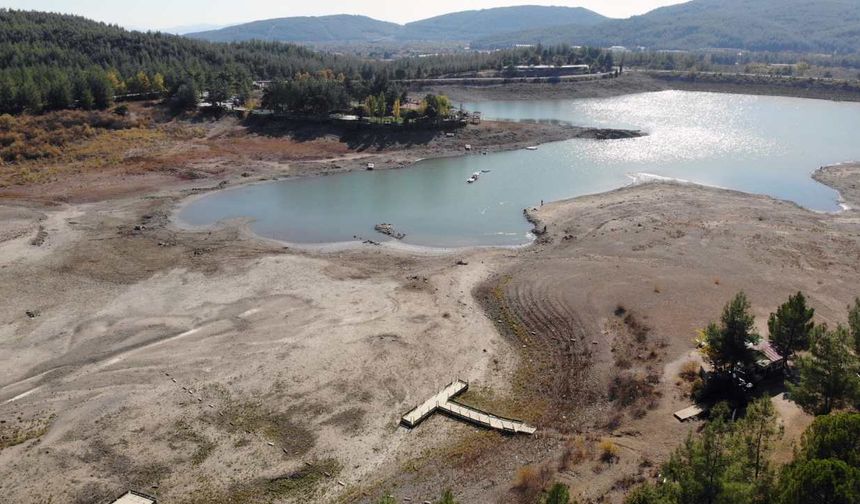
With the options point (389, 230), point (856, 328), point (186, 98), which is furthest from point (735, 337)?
point (186, 98)

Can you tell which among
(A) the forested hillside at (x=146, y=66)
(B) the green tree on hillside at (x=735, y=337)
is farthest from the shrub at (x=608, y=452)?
(A) the forested hillside at (x=146, y=66)

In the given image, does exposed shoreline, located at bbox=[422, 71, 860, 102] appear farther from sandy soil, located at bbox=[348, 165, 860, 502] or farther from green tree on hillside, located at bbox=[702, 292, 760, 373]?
green tree on hillside, located at bbox=[702, 292, 760, 373]

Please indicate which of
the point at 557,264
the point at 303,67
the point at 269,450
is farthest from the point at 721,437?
the point at 303,67

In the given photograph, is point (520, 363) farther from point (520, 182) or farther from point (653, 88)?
point (653, 88)

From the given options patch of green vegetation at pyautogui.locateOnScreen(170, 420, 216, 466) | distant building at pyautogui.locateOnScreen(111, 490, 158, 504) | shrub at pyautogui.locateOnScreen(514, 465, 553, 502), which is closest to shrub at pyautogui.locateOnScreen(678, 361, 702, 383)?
shrub at pyautogui.locateOnScreen(514, 465, 553, 502)

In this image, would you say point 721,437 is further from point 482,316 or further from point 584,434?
point 482,316

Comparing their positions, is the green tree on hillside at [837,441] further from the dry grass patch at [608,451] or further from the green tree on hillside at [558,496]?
the green tree on hillside at [558,496]

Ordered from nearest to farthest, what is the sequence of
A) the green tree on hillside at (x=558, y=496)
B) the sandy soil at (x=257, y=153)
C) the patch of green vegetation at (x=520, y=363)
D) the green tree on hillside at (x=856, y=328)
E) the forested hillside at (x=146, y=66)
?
1. the green tree on hillside at (x=558, y=496)
2. the green tree on hillside at (x=856, y=328)
3. the patch of green vegetation at (x=520, y=363)
4. the sandy soil at (x=257, y=153)
5. the forested hillside at (x=146, y=66)
